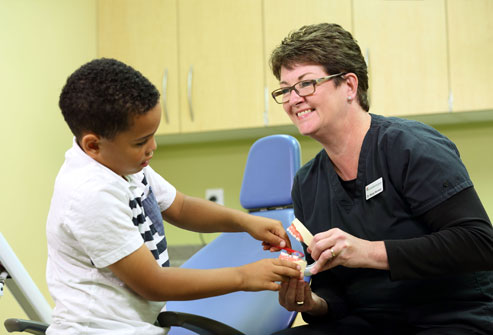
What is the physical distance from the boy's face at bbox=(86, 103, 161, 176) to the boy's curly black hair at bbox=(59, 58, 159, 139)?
0.01m

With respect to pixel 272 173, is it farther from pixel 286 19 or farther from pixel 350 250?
pixel 286 19

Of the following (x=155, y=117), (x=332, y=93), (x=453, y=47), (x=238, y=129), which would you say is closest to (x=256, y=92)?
(x=238, y=129)

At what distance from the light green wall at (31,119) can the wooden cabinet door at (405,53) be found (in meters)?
1.74

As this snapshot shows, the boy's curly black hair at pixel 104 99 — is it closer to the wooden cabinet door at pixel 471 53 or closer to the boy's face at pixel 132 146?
the boy's face at pixel 132 146

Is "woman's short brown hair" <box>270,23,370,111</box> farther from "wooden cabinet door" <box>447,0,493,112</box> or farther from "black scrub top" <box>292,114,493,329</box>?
"wooden cabinet door" <box>447,0,493,112</box>

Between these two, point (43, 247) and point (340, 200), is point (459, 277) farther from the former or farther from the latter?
point (43, 247)

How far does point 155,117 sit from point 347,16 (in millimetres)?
2099

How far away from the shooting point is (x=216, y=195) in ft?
12.0

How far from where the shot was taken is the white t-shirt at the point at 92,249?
114 centimetres

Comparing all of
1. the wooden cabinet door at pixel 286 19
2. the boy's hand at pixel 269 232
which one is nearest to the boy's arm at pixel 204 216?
the boy's hand at pixel 269 232

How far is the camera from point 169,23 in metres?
3.39

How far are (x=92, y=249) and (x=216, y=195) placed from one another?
251 cm

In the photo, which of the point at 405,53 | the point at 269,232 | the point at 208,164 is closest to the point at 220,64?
the point at 208,164

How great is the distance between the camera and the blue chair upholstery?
175 cm
